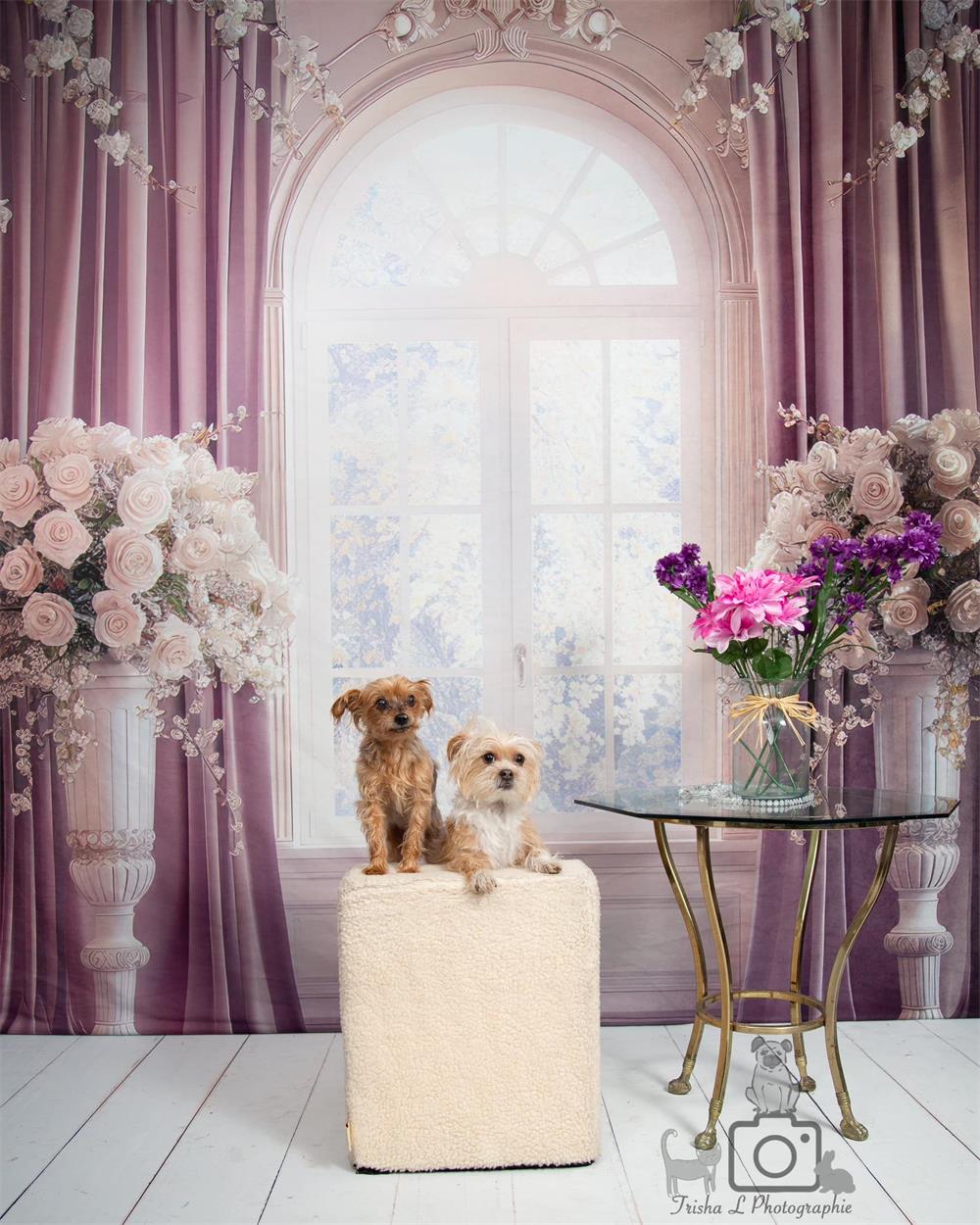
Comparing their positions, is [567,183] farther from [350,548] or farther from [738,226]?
[350,548]

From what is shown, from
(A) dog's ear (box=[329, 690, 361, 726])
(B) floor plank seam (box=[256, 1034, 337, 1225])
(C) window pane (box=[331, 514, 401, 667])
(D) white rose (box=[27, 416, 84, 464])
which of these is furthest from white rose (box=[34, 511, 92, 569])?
(B) floor plank seam (box=[256, 1034, 337, 1225])

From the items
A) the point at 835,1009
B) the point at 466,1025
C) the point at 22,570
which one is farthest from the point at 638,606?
the point at 22,570

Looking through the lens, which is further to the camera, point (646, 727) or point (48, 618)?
point (646, 727)

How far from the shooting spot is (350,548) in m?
3.13

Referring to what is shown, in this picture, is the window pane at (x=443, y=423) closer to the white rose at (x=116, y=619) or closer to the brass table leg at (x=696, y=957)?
the white rose at (x=116, y=619)

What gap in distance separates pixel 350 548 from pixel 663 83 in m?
1.62

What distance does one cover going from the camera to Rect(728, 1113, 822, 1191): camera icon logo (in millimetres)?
2156

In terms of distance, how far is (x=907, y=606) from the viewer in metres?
2.86

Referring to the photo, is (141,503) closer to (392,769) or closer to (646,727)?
(392,769)

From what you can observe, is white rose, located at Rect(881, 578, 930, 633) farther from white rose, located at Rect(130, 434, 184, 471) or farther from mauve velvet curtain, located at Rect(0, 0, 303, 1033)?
white rose, located at Rect(130, 434, 184, 471)

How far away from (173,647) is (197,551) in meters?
0.28

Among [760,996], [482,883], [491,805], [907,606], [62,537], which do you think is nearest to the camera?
[482,883]

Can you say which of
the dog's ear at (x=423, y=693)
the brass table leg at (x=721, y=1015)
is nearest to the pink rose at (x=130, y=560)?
the dog's ear at (x=423, y=693)

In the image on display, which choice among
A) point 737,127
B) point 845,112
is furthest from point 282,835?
point 845,112
